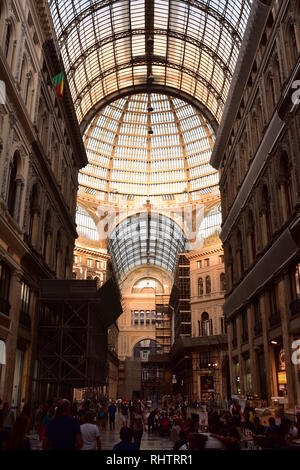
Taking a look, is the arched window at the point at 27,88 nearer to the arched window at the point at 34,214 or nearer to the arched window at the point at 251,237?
the arched window at the point at 34,214

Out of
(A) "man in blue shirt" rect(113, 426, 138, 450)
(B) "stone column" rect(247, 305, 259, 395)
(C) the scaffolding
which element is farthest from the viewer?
(B) "stone column" rect(247, 305, 259, 395)

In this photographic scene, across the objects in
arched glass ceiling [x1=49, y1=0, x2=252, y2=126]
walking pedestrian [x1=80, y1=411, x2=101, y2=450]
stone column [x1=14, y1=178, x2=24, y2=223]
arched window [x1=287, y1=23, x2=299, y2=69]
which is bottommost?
walking pedestrian [x1=80, y1=411, x2=101, y2=450]

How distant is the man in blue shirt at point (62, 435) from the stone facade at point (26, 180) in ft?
46.4

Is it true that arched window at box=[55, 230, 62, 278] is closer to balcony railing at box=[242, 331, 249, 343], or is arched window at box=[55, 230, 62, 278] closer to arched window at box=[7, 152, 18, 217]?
arched window at box=[7, 152, 18, 217]

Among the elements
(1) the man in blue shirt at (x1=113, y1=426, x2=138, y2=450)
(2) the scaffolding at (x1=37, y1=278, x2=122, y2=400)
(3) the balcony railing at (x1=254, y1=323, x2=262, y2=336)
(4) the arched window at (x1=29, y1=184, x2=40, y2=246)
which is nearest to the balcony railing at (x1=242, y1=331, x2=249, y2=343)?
(3) the balcony railing at (x1=254, y1=323, x2=262, y2=336)

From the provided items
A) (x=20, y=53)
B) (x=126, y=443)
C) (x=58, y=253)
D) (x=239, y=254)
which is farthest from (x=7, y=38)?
(x=239, y=254)

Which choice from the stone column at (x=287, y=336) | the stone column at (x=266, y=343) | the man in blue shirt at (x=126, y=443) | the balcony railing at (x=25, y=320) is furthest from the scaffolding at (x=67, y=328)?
the man in blue shirt at (x=126, y=443)

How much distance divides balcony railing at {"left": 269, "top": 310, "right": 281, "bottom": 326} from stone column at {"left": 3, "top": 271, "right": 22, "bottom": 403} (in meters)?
13.7

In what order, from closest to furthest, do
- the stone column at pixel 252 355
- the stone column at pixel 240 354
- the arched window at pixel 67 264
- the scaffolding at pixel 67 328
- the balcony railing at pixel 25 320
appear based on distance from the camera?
the balcony railing at pixel 25 320 → the scaffolding at pixel 67 328 → the stone column at pixel 252 355 → the stone column at pixel 240 354 → the arched window at pixel 67 264

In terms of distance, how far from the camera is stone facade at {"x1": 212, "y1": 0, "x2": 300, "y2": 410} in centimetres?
2114

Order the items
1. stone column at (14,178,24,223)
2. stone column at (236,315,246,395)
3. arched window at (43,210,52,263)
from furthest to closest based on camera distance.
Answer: stone column at (236,315,246,395)
arched window at (43,210,52,263)
stone column at (14,178,24,223)

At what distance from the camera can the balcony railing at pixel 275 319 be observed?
23783 millimetres

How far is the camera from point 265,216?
2728cm
